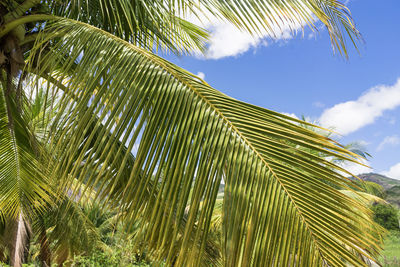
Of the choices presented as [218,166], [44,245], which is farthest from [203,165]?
[44,245]

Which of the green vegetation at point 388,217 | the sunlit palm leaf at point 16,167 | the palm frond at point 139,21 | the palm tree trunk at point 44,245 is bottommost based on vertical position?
the palm tree trunk at point 44,245

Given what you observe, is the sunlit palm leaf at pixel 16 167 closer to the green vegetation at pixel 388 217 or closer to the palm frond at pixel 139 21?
the palm frond at pixel 139 21

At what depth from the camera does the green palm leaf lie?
1.17 meters

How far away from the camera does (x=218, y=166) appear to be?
4.31ft

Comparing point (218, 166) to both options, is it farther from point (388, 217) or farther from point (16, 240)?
point (388, 217)

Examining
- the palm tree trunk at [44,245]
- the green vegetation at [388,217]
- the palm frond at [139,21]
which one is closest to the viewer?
the palm frond at [139,21]

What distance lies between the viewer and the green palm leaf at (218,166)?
117cm

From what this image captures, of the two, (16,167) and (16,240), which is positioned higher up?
(16,167)

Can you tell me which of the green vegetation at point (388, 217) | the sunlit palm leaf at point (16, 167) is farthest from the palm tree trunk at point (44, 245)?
the green vegetation at point (388, 217)

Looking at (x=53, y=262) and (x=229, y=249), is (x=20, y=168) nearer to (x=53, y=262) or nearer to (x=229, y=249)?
(x=229, y=249)

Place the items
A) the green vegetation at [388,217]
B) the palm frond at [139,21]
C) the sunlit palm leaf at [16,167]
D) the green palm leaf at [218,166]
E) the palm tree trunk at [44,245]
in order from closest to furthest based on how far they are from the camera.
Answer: the green palm leaf at [218,166], the palm frond at [139,21], the sunlit palm leaf at [16,167], the palm tree trunk at [44,245], the green vegetation at [388,217]

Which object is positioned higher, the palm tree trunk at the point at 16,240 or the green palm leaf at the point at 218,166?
the green palm leaf at the point at 218,166

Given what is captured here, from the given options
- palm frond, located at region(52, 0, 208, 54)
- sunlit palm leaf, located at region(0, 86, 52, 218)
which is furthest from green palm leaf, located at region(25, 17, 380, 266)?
sunlit palm leaf, located at region(0, 86, 52, 218)

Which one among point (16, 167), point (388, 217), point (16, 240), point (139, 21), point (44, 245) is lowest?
point (44, 245)
